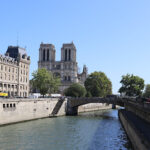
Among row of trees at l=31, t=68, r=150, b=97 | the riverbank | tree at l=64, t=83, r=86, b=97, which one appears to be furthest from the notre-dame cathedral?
the riverbank

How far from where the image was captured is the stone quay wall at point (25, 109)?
4849 centimetres

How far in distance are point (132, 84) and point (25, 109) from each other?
217 ft

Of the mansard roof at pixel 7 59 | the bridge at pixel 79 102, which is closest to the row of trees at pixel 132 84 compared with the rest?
the bridge at pixel 79 102

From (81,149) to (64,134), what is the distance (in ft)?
32.0

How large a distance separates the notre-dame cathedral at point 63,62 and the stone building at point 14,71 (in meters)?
41.2

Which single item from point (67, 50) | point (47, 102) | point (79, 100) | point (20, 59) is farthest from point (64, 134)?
point (67, 50)

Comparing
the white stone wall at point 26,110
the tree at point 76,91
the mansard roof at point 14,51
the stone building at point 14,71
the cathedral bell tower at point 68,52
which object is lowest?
the white stone wall at point 26,110

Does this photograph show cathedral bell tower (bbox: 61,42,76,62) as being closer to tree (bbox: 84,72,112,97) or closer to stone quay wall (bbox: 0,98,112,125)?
tree (bbox: 84,72,112,97)

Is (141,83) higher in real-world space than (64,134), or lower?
higher

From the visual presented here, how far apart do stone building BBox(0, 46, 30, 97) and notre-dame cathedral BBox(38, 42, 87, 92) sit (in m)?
41.2

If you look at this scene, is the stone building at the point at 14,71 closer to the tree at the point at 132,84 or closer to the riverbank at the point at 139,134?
the tree at the point at 132,84

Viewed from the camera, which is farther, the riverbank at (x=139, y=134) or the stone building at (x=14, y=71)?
the stone building at (x=14, y=71)

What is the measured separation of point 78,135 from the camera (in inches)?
1524

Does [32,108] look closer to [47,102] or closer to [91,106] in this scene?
[47,102]
